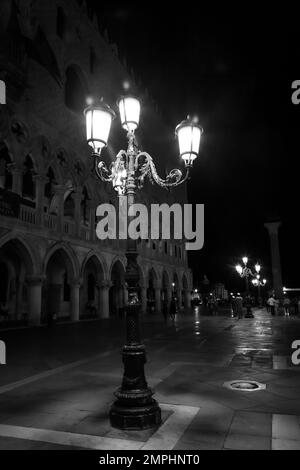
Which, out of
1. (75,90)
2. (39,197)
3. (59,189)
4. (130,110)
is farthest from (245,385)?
(75,90)

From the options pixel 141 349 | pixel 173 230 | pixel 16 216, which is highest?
pixel 173 230

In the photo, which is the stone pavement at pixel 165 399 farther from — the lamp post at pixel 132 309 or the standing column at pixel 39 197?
the standing column at pixel 39 197

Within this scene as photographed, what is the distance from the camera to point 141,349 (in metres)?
4.70

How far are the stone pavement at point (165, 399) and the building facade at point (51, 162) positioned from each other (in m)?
8.68

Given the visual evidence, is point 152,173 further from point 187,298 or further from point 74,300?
point 187,298

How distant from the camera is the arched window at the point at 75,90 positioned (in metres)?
24.3

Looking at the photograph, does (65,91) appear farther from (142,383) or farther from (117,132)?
(142,383)

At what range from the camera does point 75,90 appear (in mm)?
24812

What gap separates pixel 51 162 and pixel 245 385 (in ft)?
55.9

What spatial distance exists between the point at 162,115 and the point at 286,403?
131 feet

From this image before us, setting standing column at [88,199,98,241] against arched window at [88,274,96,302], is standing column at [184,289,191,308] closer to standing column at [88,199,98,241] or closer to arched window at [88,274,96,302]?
arched window at [88,274,96,302]

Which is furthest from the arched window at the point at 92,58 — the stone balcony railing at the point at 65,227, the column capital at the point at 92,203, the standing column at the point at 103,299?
the standing column at the point at 103,299

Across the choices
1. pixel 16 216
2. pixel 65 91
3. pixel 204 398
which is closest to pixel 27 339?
pixel 16 216

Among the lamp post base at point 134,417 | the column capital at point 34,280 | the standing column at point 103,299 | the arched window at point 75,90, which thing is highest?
the arched window at point 75,90
